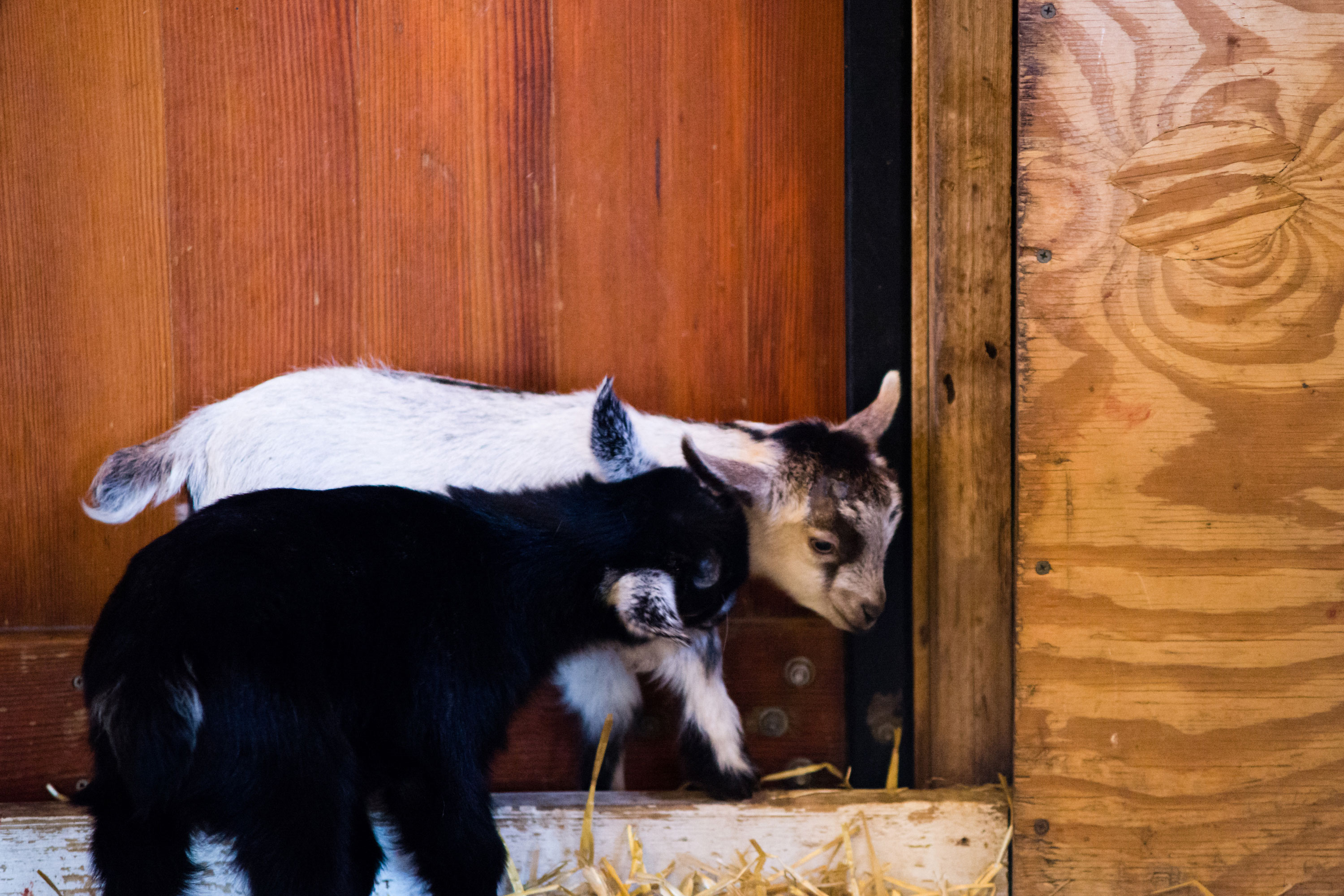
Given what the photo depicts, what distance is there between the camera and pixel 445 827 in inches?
58.7

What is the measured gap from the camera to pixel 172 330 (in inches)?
82.6

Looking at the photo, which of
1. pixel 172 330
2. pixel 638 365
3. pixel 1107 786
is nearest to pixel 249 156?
pixel 172 330

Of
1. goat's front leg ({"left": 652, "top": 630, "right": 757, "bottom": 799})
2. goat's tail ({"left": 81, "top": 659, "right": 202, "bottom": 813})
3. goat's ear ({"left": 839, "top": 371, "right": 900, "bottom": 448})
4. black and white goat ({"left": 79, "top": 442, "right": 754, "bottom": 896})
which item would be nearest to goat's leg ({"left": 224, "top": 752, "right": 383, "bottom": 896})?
black and white goat ({"left": 79, "top": 442, "right": 754, "bottom": 896})

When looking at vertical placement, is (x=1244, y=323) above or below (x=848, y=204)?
below

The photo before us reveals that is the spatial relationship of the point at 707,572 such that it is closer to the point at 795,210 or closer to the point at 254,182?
the point at 795,210

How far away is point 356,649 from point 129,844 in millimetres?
429

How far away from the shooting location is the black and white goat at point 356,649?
4.25ft

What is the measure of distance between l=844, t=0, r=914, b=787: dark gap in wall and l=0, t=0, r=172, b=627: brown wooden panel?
152cm

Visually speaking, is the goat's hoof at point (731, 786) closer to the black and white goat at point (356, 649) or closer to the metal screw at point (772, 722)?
the metal screw at point (772, 722)

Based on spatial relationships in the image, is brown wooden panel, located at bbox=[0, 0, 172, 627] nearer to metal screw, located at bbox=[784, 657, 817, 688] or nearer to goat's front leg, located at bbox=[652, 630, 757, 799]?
goat's front leg, located at bbox=[652, 630, 757, 799]

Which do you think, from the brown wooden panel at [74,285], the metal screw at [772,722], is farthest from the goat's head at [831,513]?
the brown wooden panel at [74,285]

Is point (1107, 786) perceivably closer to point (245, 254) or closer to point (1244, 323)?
point (1244, 323)

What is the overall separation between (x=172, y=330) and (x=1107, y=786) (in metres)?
2.18

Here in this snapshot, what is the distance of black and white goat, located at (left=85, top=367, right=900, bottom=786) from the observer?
186 centimetres
